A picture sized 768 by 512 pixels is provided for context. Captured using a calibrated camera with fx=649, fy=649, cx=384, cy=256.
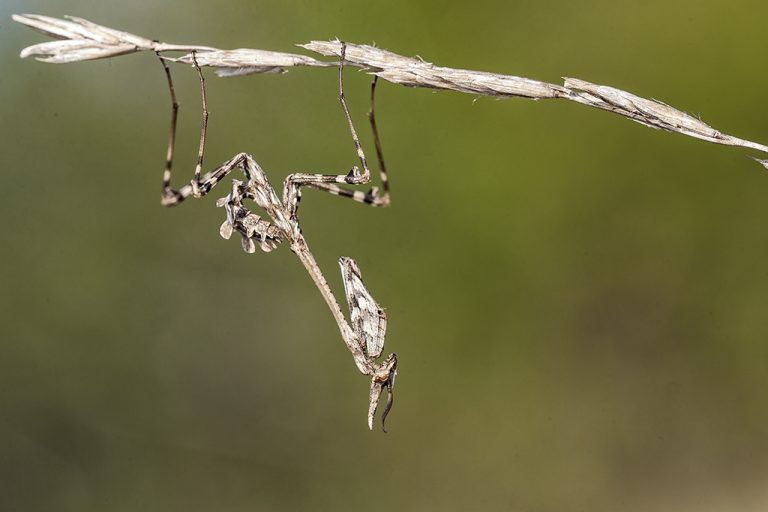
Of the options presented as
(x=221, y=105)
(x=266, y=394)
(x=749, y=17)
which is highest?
(x=749, y=17)

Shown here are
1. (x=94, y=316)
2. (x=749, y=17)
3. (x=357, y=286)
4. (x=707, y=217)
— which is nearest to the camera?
(x=357, y=286)

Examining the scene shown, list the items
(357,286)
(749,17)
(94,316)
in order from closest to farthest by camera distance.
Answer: (357,286) → (749,17) → (94,316)

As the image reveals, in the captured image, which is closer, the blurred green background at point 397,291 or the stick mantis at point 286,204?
the stick mantis at point 286,204

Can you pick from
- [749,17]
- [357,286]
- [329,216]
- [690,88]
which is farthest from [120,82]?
[749,17]

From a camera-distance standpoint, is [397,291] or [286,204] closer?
[286,204]

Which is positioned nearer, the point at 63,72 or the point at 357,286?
the point at 357,286

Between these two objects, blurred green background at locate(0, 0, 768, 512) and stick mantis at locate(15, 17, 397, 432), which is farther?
blurred green background at locate(0, 0, 768, 512)

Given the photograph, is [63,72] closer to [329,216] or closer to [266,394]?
[329,216]

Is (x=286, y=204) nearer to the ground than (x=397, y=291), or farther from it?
farther from it
